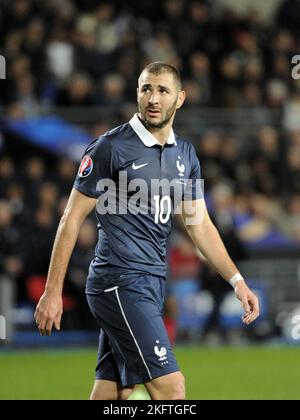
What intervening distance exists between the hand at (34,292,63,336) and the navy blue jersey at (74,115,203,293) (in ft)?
1.54

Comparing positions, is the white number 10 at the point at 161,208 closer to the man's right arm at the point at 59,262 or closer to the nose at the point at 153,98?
the man's right arm at the point at 59,262

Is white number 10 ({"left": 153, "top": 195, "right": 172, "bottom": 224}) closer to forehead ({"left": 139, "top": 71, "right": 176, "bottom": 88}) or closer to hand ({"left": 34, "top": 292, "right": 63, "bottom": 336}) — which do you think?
forehead ({"left": 139, "top": 71, "right": 176, "bottom": 88})

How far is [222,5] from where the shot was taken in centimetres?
2078

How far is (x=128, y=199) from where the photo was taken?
647 centimetres

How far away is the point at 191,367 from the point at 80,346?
2907 mm

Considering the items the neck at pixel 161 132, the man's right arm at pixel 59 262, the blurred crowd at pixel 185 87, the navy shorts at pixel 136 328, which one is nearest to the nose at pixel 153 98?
the neck at pixel 161 132

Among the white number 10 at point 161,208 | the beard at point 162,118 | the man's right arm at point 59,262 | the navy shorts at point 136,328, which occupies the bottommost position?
the navy shorts at point 136,328

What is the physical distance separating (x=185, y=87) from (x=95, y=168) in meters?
11.4

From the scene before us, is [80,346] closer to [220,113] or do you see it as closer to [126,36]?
[220,113]

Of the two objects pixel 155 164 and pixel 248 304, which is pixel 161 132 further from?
pixel 248 304

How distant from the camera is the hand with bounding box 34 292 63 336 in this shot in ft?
19.7

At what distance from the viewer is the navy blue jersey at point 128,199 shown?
6.36 metres

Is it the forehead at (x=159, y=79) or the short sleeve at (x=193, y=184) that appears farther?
the short sleeve at (x=193, y=184)
